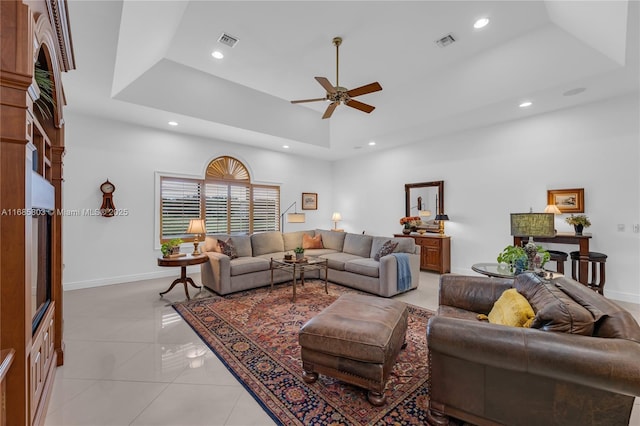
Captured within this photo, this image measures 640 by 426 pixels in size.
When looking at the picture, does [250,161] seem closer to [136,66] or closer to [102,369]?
[136,66]

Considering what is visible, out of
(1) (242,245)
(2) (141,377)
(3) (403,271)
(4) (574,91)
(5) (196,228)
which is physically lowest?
(2) (141,377)

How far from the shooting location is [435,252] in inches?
223

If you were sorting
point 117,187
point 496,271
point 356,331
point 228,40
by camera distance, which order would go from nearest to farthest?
point 356,331 → point 496,271 → point 228,40 → point 117,187

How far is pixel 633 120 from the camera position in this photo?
12.9ft

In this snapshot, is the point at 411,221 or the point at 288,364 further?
the point at 411,221

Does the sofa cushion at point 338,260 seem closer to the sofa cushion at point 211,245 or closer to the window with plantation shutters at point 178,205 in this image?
the sofa cushion at point 211,245

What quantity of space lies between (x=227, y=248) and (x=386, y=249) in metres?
2.67

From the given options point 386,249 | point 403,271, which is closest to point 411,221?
point 386,249

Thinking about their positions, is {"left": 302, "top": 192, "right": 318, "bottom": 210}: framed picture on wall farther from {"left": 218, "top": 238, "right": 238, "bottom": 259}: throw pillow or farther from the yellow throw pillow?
the yellow throw pillow

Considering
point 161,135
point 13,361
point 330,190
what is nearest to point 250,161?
point 161,135

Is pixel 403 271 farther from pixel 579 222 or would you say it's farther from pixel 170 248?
pixel 170 248

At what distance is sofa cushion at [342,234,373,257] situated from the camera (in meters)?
5.20

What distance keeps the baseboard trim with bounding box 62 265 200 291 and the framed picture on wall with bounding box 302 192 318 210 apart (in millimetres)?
3246

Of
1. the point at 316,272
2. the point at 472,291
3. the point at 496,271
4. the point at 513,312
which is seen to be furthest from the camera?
the point at 316,272
